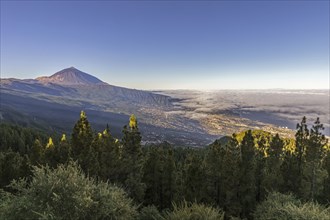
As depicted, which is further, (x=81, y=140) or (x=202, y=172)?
(x=202, y=172)

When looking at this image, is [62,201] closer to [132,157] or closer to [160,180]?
[132,157]

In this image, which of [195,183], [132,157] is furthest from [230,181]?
[132,157]

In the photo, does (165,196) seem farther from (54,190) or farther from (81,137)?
(54,190)

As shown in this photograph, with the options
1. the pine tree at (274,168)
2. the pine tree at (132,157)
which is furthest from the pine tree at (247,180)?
the pine tree at (132,157)

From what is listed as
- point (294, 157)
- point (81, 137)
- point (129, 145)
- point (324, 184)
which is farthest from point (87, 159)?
point (324, 184)

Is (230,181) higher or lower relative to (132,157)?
lower

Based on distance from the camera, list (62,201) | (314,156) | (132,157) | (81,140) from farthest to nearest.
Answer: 1. (132,157)
2. (314,156)
3. (81,140)
4. (62,201)

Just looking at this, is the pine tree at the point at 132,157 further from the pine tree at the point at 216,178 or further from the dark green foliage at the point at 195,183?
the pine tree at the point at 216,178

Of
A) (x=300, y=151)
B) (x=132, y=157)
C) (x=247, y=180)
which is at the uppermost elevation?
(x=132, y=157)
